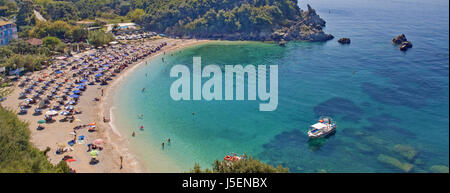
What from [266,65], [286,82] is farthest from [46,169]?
[266,65]

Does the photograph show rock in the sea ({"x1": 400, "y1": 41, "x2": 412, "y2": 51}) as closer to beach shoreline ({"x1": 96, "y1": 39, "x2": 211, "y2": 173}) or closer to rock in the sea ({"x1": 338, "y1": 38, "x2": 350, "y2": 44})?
rock in the sea ({"x1": 338, "y1": 38, "x2": 350, "y2": 44})

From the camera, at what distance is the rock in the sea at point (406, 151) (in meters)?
37.7

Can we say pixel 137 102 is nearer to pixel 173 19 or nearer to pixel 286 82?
pixel 286 82

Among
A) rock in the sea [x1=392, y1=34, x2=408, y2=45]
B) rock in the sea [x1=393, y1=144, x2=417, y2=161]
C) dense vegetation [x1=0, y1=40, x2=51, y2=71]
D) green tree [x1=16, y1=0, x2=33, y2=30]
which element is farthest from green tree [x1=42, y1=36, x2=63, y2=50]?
rock in the sea [x1=392, y1=34, x2=408, y2=45]

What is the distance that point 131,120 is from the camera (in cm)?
4875

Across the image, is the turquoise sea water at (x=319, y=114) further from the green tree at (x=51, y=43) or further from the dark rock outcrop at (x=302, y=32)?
the green tree at (x=51, y=43)

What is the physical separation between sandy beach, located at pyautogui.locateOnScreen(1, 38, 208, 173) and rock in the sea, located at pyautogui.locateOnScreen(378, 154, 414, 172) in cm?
2926

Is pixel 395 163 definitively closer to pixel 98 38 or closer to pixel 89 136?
pixel 89 136

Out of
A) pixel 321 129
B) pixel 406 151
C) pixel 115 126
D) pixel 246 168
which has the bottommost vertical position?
pixel 406 151

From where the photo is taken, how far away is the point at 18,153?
30.3m

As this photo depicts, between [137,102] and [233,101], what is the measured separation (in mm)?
17766

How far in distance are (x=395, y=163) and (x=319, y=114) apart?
Result: 1542 cm

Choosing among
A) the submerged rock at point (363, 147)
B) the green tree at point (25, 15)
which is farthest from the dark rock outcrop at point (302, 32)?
the green tree at point (25, 15)

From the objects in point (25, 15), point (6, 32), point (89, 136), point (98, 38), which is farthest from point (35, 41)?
point (89, 136)
